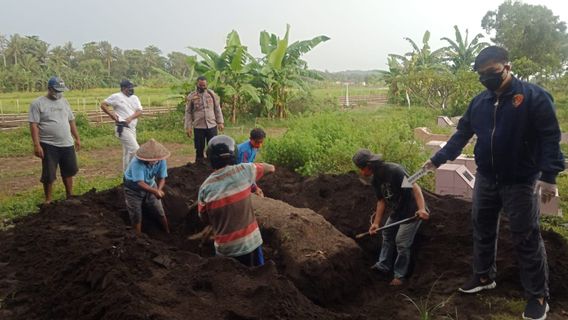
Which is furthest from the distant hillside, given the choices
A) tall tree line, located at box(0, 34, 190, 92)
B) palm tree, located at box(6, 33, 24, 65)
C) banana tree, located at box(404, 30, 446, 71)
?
palm tree, located at box(6, 33, 24, 65)

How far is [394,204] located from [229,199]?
181 cm

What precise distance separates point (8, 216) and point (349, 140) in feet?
17.7

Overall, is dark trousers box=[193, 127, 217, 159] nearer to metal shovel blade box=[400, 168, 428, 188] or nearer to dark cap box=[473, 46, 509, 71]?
metal shovel blade box=[400, 168, 428, 188]

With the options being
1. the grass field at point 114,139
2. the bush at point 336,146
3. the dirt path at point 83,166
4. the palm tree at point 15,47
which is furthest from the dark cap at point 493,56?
the palm tree at point 15,47

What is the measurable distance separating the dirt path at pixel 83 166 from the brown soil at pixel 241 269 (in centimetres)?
322

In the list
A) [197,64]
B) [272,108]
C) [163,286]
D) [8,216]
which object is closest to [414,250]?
[163,286]

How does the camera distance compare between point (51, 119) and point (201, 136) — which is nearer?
point (51, 119)

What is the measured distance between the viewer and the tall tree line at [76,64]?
37.3 meters

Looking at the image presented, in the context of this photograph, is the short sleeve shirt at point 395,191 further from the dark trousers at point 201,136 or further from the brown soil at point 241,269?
the dark trousers at point 201,136

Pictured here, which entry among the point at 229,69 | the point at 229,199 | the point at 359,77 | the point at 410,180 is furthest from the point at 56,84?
the point at 359,77

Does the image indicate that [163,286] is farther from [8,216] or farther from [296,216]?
[8,216]

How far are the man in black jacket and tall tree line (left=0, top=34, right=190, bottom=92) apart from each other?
37.3 metres

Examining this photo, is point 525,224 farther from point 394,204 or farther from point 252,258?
point 252,258

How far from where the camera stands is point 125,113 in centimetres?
789
